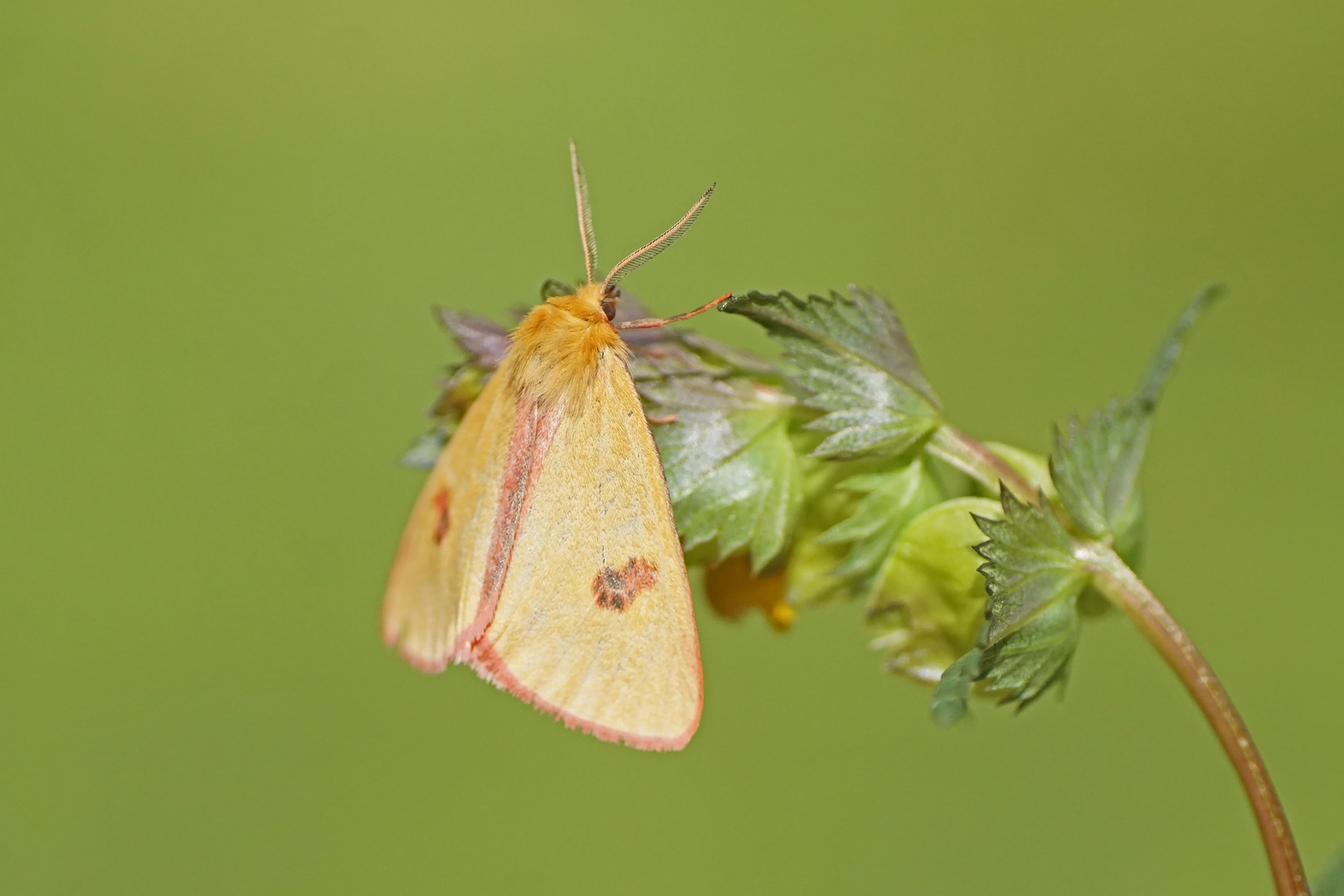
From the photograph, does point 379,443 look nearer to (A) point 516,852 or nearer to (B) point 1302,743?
(A) point 516,852

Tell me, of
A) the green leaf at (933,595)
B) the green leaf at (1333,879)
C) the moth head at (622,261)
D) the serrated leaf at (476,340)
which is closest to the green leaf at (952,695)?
the green leaf at (933,595)

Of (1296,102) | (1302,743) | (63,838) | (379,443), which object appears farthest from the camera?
(1296,102)

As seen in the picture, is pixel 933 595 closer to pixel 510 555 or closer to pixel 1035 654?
pixel 1035 654

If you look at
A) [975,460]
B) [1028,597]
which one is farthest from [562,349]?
[1028,597]

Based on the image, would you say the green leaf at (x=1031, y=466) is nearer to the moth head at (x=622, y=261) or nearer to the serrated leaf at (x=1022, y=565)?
the serrated leaf at (x=1022, y=565)

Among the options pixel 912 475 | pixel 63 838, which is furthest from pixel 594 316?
pixel 63 838

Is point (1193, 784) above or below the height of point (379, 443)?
below
